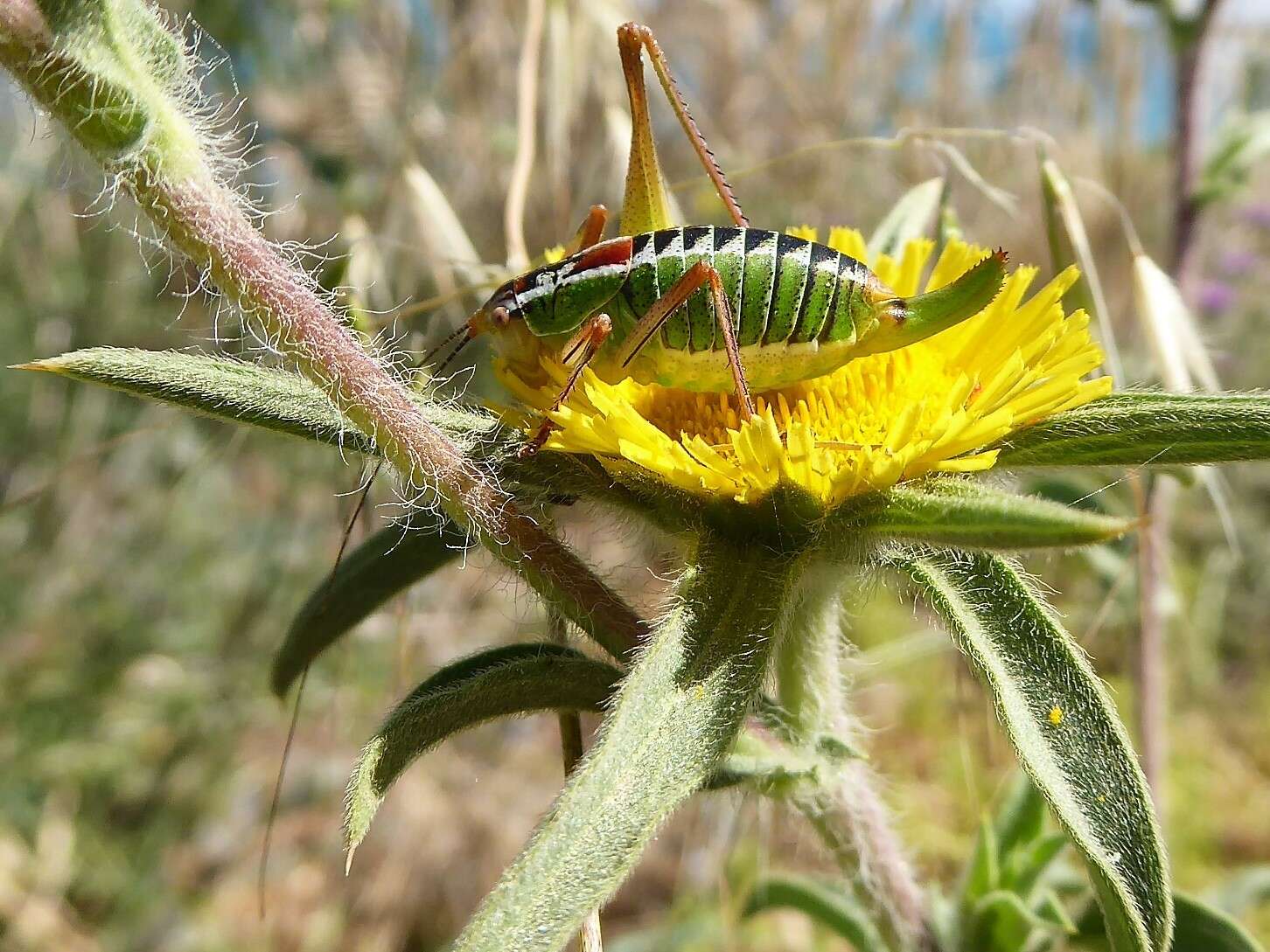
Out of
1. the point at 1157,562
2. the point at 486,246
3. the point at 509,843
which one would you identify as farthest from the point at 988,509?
the point at 509,843

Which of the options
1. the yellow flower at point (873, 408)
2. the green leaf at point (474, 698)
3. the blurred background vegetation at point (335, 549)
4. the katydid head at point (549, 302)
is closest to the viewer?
the green leaf at point (474, 698)

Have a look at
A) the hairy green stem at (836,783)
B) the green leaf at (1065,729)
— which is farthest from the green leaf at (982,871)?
the green leaf at (1065,729)

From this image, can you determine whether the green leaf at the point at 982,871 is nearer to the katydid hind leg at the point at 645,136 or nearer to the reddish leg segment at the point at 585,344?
the reddish leg segment at the point at 585,344

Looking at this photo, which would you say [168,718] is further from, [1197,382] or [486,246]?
[1197,382]

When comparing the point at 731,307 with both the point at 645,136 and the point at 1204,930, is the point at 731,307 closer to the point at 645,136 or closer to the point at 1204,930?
the point at 645,136

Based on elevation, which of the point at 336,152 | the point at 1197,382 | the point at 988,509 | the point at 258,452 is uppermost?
the point at 336,152

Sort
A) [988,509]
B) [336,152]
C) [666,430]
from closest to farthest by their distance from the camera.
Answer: [988,509], [666,430], [336,152]
